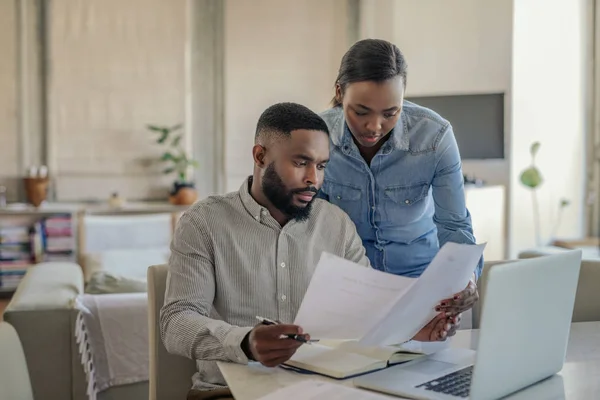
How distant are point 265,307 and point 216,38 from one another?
510cm

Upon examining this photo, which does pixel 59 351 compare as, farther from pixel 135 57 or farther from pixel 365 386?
pixel 135 57

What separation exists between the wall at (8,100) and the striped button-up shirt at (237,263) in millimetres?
4898

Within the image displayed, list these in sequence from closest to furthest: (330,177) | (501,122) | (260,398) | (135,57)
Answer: (260,398) → (330,177) → (501,122) → (135,57)

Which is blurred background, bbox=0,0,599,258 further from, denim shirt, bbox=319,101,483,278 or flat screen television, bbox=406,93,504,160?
denim shirt, bbox=319,101,483,278

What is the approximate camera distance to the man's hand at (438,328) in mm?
1579

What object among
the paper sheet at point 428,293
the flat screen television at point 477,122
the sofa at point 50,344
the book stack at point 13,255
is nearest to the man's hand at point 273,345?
the paper sheet at point 428,293

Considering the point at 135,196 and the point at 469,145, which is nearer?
the point at 469,145

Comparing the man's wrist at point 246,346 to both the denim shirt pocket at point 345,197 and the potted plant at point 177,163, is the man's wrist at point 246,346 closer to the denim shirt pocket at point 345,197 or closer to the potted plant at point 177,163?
the denim shirt pocket at point 345,197

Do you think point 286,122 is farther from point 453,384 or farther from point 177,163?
point 177,163

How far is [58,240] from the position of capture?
5906mm

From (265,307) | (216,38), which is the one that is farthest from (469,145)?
(265,307)

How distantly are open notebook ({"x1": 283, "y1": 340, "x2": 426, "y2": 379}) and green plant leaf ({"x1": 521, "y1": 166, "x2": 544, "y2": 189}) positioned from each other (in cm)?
449

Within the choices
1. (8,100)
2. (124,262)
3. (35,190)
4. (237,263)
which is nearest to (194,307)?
(237,263)

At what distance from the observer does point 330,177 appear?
6.78 ft
